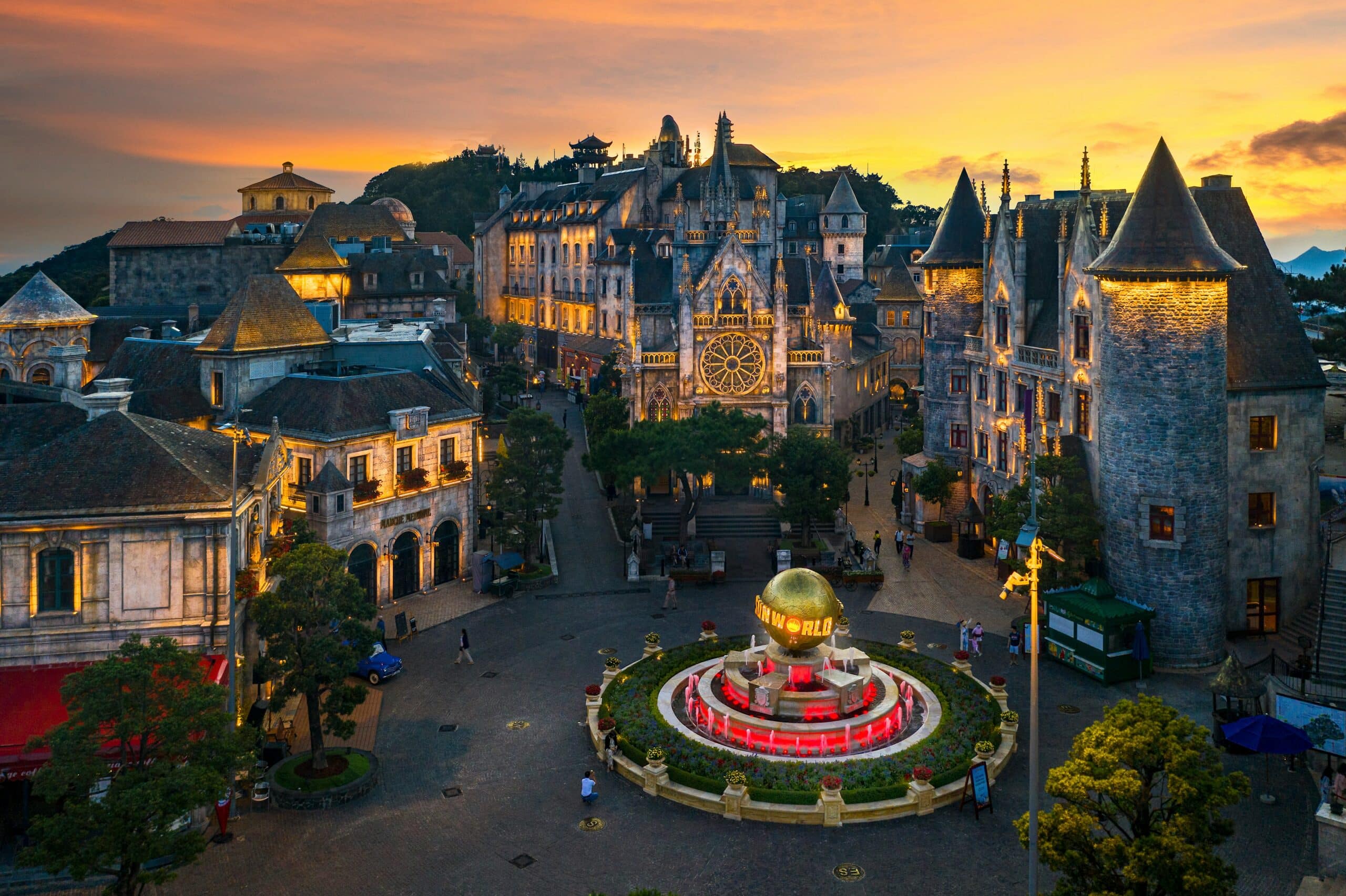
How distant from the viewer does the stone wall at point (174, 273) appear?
103m

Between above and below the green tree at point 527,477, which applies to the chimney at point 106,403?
above

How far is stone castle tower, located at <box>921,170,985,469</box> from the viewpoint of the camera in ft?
198

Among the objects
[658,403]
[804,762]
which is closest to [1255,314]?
[804,762]

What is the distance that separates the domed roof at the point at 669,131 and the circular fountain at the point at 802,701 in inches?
3863

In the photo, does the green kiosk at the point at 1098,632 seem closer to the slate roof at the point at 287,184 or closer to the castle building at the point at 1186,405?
the castle building at the point at 1186,405

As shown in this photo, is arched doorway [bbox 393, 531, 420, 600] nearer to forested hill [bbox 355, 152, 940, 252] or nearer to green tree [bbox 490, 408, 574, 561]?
green tree [bbox 490, 408, 574, 561]

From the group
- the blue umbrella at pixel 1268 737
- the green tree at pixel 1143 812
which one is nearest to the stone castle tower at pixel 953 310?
the blue umbrella at pixel 1268 737

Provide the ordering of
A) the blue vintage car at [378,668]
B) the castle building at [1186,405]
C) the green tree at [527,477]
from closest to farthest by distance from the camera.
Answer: the blue vintage car at [378,668]
the castle building at [1186,405]
the green tree at [527,477]

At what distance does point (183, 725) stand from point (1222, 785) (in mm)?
22008

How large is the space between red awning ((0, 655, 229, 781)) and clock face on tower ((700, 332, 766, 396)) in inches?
1664

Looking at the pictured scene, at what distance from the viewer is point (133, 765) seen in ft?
81.1

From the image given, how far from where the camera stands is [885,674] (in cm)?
3803

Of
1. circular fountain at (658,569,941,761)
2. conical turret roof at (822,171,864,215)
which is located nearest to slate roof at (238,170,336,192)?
conical turret roof at (822,171,864,215)

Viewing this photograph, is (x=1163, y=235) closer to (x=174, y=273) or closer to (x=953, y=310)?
(x=953, y=310)
